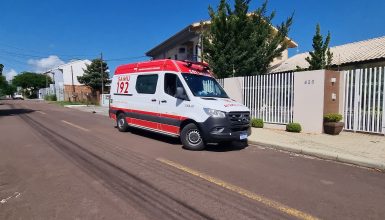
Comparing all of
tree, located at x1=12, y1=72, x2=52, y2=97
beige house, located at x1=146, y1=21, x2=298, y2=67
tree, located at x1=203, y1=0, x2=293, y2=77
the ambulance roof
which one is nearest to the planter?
the ambulance roof

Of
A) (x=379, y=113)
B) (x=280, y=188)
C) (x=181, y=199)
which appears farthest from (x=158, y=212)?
(x=379, y=113)

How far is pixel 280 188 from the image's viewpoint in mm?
4980

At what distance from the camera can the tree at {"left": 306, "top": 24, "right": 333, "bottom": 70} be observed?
1988cm

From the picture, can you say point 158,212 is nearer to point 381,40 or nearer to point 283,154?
point 283,154

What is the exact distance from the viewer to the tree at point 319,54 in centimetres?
1988

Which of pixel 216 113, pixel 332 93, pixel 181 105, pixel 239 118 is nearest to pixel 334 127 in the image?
pixel 332 93

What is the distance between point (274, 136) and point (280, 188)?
568 cm

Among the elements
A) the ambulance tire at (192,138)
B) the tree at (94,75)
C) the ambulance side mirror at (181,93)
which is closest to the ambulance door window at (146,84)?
the ambulance side mirror at (181,93)

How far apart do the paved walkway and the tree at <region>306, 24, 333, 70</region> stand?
34.3ft

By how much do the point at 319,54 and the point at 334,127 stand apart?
11720mm

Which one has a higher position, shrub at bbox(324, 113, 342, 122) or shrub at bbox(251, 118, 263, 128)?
shrub at bbox(324, 113, 342, 122)

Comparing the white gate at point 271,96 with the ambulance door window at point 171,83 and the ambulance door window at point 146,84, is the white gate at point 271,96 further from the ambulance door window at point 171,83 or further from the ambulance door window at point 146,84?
the ambulance door window at point 146,84

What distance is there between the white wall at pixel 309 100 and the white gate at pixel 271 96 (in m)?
0.32

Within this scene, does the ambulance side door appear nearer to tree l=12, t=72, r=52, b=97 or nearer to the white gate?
the white gate
